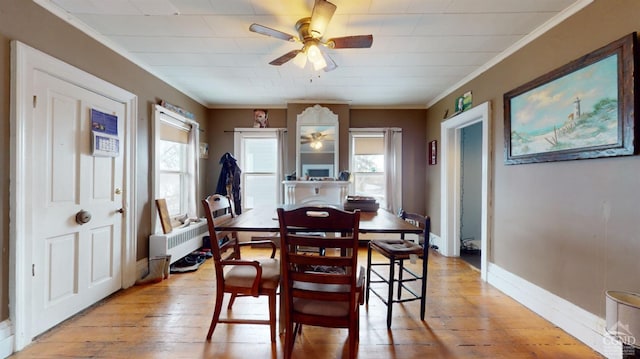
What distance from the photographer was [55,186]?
2146 millimetres

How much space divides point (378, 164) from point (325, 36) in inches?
113

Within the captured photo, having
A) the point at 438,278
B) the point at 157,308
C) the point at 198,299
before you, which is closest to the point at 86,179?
the point at 157,308

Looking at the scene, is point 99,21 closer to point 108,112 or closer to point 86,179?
point 108,112

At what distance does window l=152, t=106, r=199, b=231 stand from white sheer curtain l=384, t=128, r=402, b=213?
3.08m

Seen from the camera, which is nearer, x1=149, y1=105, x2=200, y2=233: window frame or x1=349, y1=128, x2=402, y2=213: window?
x1=149, y1=105, x2=200, y2=233: window frame

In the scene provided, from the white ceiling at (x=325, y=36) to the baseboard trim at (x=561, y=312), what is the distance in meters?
2.18

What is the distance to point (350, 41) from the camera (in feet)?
7.00

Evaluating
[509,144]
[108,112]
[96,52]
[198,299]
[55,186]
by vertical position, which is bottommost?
[198,299]

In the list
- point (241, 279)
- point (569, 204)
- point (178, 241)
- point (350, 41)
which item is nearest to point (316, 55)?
point (350, 41)

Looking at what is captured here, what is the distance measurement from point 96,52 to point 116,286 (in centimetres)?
220

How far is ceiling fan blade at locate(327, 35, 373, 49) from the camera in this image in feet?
6.86

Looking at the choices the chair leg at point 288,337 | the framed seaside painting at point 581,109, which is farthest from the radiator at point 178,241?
the framed seaside painting at point 581,109

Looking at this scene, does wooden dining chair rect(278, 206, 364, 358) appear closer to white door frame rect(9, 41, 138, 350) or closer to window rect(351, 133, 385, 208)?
white door frame rect(9, 41, 138, 350)

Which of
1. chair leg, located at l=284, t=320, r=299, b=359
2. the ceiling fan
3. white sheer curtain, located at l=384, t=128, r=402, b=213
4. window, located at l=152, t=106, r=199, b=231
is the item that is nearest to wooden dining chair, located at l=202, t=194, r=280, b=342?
chair leg, located at l=284, t=320, r=299, b=359
